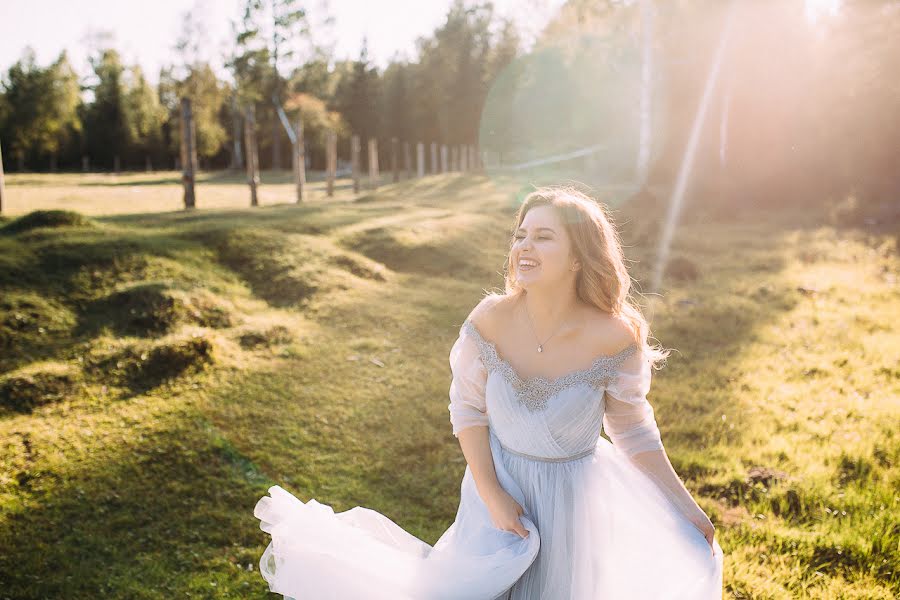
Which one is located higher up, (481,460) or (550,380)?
(550,380)

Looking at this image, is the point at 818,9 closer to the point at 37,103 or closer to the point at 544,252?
the point at 544,252

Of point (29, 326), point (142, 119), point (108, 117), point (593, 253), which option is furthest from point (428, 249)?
point (108, 117)

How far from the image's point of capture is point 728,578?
12.9ft

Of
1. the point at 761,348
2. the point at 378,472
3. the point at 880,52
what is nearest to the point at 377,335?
the point at 378,472

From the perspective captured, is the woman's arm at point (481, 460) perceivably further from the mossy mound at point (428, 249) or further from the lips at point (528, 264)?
the mossy mound at point (428, 249)

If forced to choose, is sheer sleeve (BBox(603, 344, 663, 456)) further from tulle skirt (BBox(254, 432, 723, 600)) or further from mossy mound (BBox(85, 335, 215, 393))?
mossy mound (BBox(85, 335, 215, 393))

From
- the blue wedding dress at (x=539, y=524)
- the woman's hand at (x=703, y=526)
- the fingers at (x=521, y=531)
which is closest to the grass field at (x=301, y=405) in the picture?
the woman's hand at (x=703, y=526)

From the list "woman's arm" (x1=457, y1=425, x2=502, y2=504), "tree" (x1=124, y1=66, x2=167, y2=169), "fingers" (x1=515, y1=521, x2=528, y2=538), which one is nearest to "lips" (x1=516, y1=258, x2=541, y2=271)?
"woman's arm" (x1=457, y1=425, x2=502, y2=504)

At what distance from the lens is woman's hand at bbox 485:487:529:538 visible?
233 centimetres

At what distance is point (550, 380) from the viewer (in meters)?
2.44

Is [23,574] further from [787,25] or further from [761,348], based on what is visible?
[787,25]

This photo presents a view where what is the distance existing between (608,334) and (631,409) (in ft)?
0.99

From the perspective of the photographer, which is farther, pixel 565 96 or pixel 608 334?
pixel 565 96

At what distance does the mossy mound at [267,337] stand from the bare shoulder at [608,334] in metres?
5.04
